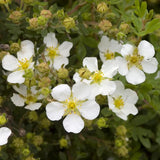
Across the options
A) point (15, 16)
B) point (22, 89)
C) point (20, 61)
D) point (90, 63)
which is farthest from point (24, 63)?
point (90, 63)

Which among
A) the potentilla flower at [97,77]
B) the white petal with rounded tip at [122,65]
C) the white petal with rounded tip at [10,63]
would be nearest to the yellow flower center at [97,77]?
the potentilla flower at [97,77]

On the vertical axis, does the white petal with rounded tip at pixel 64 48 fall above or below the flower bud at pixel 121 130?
above

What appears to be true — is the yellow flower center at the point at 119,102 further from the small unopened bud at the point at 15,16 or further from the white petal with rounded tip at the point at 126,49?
the small unopened bud at the point at 15,16

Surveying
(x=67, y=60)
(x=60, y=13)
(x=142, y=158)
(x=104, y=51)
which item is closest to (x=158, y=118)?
(x=142, y=158)

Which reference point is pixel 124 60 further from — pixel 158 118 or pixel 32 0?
pixel 158 118

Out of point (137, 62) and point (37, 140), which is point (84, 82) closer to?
point (137, 62)
